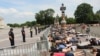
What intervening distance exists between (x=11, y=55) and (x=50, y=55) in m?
8.03

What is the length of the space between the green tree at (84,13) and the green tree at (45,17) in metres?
25.2

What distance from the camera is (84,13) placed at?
14538 cm

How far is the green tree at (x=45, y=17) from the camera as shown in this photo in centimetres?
17250

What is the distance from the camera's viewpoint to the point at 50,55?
19.5 metres

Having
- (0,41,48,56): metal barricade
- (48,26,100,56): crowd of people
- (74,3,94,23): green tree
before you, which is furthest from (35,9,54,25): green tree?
(0,41,48,56): metal barricade

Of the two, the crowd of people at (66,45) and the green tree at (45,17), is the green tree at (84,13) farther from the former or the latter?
the crowd of people at (66,45)

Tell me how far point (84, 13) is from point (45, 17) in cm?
3695

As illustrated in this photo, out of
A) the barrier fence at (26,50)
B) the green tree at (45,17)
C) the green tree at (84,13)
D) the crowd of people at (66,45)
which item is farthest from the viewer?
the green tree at (45,17)

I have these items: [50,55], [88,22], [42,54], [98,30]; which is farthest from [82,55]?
[88,22]

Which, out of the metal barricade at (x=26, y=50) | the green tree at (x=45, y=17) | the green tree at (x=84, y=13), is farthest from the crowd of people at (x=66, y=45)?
the green tree at (x=45, y=17)

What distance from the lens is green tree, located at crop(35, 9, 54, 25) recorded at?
Answer: 172m

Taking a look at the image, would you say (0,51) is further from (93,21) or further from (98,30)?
(93,21)

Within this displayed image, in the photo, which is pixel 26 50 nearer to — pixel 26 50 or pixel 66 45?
pixel 26 50

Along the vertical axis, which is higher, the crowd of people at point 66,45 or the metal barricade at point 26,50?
the metal barricade at point 26,50
